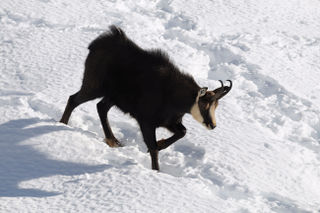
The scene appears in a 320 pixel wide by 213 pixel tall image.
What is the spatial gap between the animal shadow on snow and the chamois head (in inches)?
53.6

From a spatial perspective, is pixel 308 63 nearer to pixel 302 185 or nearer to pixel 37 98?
pixel 302 185

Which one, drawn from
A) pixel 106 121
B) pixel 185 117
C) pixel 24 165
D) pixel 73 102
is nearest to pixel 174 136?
pixel 106 121

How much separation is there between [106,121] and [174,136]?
1.01 meters

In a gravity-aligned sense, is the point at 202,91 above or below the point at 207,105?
above

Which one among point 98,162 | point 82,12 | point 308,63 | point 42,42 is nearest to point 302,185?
point 98,162

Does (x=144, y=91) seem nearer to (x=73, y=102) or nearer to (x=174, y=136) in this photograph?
(x=174, y=136)

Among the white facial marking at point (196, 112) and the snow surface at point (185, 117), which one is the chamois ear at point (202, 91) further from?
the snow surface at point (185, 117)

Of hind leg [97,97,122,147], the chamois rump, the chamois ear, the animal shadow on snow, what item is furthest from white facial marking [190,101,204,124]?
the animal shadow on snow

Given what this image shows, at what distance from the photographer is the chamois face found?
21.7ft

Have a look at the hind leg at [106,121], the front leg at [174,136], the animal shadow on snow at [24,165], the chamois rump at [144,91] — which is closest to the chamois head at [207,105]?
the chamois rump at [144,91]

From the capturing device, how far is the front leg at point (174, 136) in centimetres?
690

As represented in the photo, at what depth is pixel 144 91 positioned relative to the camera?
6.80m

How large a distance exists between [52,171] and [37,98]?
1970 mm

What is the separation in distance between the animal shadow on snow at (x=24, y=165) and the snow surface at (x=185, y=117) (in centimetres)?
1
